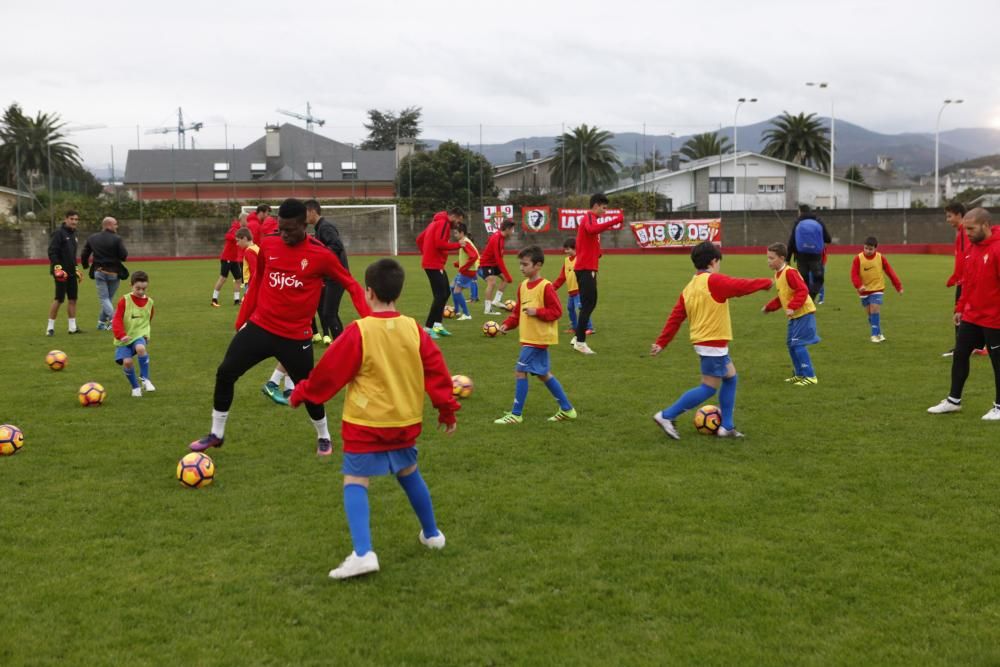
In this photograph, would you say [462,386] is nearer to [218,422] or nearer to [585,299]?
[218,422]

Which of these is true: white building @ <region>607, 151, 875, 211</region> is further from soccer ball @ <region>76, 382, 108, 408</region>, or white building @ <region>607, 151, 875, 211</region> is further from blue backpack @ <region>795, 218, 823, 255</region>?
soccer ball @ <region>76, 382, 108, 408</region>

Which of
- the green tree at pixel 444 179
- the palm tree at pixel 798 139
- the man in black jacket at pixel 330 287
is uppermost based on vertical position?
the palm tree at pixel 798 139

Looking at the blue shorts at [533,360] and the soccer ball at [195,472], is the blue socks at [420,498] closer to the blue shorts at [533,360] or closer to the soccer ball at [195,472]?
the soccer ball at [195,472]

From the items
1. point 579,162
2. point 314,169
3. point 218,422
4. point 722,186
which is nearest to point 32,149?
point 314,169

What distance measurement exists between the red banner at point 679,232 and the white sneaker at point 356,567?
42306 millimetres

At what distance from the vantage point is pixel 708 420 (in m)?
8.00

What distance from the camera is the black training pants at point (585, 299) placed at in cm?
1303

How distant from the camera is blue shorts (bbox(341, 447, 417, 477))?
502 cm

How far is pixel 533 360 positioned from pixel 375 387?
141 inches

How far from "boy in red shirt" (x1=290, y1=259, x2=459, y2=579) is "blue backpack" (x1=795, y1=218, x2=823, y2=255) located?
39.3ft

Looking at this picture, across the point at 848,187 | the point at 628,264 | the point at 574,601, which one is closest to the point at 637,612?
the point at 574,601

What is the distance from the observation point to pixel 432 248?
48.2 ft

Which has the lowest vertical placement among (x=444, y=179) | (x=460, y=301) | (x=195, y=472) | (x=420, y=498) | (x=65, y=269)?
(x=195, y=472)

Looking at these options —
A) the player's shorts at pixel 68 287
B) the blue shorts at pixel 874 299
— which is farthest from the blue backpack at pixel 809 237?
the player's shorts at pixel 68 287
